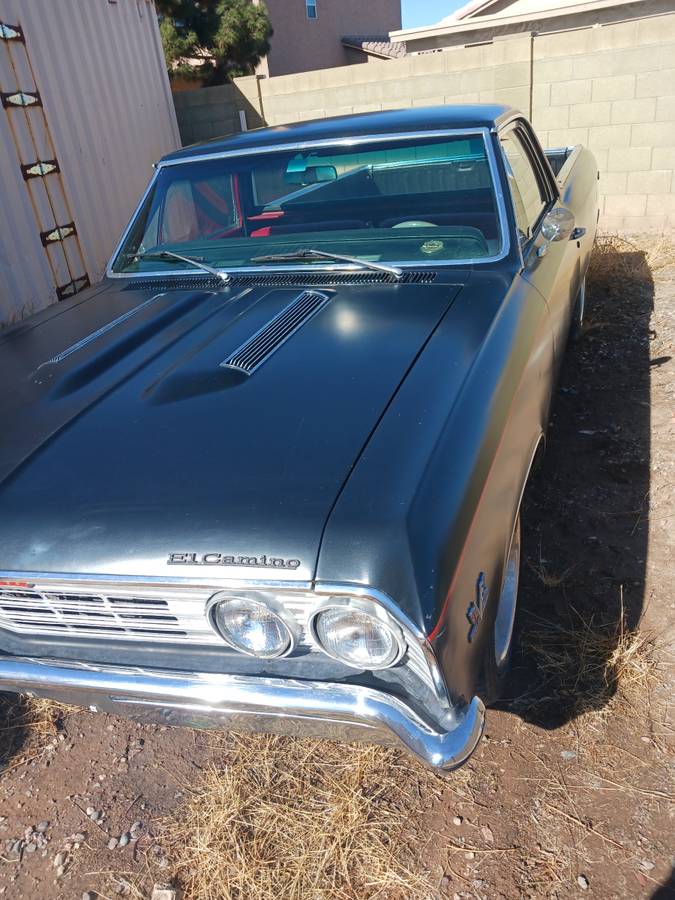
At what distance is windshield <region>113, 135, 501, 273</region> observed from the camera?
2828 mm

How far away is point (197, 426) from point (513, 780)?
1388 millimetres

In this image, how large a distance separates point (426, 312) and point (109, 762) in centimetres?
184

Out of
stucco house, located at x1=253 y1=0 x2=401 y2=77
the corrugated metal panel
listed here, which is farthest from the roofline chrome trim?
stucco house, located at x1=253 y1=0 x2=401 y2=77

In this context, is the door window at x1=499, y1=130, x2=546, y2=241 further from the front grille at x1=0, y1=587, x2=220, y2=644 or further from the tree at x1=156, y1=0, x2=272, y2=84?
the tree at x1=156, y1=0, x2=272, y2=84

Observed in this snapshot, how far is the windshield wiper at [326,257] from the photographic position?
8.79ft

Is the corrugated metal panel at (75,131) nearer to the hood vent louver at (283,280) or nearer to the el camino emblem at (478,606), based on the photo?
the hood vent louver at (283,280)

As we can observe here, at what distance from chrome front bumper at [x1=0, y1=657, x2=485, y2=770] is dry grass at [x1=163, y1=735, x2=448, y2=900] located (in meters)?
0.38

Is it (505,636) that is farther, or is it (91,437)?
(505,636)

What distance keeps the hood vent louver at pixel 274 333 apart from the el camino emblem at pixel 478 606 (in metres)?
0.97

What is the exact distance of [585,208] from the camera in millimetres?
4496

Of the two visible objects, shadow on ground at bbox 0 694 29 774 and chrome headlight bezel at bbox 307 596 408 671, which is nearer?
chrome headlight bezel at bbox 307 596 408 671

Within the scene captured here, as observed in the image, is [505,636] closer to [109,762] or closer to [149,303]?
[109,762]

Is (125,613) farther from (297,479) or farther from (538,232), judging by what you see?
(538,232)

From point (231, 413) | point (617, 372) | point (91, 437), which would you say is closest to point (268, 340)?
point (231, 413)
